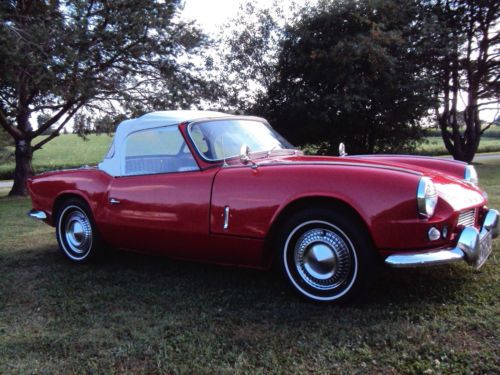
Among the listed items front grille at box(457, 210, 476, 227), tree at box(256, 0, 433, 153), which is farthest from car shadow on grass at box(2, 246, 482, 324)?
tree at box(256, 0, 433, 153)

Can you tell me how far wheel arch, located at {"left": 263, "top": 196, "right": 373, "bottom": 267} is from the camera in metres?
2.98

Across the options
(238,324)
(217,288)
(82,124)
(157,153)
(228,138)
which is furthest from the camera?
(82,124)

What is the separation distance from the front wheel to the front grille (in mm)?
706

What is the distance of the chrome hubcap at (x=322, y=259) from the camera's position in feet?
9.87

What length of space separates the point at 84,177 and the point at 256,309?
236 cm

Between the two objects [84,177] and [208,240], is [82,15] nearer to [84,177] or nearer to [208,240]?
[84,177]

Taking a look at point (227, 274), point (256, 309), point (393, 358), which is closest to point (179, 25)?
point (227, 274)

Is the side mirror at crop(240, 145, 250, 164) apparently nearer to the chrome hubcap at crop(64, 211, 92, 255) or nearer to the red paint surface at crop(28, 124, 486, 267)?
the red paint surface at crop(28, 124, 486, 267)

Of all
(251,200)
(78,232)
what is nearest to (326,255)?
(251,200)

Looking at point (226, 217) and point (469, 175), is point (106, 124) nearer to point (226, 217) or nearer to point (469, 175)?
point (226, 217)

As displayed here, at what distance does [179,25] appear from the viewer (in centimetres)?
1262

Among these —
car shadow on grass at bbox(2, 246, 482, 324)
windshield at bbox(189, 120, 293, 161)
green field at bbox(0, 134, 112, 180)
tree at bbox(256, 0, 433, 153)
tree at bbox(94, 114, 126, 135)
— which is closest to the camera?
car shadow on grass at bbox(2, 246, 482, 324)

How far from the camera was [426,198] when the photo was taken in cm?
279

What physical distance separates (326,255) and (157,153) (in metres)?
1.90
